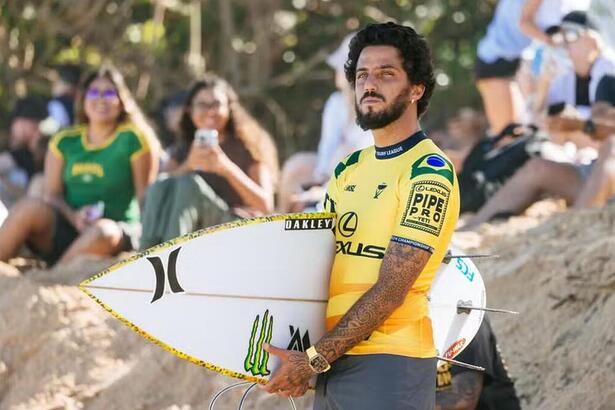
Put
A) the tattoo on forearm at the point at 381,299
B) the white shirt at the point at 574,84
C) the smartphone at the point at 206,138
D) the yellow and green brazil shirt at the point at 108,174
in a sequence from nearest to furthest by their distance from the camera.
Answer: the tattoo on forearm at the point at 381,299, the smartphone at the point at 206,138, the white shirt at the point at 574,84, the yellow and green brazil shirt at the point at 108,174

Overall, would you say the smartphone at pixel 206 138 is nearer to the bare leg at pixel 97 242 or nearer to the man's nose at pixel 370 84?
the bare leg at pixel 97 242

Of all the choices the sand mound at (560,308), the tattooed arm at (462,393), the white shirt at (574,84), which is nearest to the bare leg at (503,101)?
the white shirt at (574,84)

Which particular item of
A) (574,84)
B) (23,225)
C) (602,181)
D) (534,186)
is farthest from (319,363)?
(574,84)

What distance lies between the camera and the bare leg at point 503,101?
866 cm

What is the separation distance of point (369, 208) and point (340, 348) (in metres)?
0.44

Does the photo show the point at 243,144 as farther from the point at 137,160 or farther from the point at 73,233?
the point at 73,233

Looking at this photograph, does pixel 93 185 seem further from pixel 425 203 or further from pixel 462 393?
pixel 425 203

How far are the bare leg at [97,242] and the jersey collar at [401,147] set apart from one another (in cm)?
399

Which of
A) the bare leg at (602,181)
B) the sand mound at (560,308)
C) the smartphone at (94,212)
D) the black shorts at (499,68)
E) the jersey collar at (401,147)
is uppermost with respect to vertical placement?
the jersey collar at (401,147)

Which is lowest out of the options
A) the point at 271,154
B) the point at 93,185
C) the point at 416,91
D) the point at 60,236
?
the point at 60,236

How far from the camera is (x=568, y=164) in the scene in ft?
24.0

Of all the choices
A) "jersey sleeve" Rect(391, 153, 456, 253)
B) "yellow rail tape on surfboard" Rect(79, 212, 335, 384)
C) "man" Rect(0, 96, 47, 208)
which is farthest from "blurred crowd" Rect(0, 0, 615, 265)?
"jersey sleeve" Rect(391, 153, 456, 253)

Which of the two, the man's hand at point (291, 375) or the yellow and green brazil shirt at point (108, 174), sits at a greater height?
the man's hand at point (291, 375)

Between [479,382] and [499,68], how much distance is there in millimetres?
→ 4430
